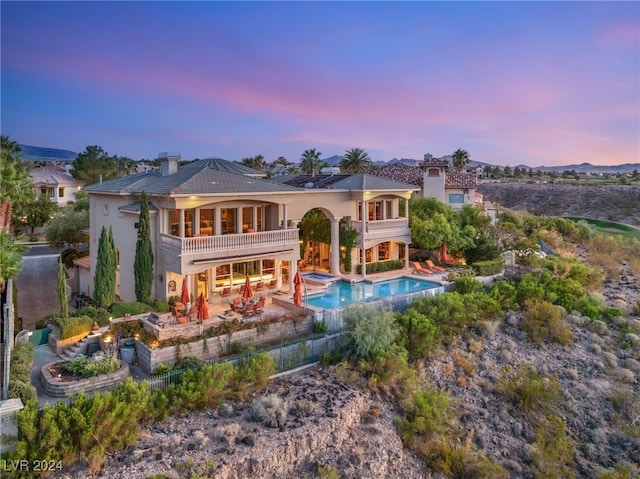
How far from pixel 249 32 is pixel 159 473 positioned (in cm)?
2702

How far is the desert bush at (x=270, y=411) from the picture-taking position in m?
13.9

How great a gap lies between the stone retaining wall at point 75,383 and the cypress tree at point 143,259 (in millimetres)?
6299

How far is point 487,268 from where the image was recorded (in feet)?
93.5

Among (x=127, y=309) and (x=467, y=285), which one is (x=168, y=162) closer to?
(x=127, y=309)

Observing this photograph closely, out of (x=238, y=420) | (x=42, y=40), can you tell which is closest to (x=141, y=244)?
(x=238, y=420)

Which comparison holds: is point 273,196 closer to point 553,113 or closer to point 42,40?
point 42,40

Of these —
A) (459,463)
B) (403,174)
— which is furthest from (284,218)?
(403,174)

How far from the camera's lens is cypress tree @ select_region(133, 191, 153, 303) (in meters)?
21.0

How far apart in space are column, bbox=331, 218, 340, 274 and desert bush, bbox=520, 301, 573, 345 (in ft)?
36.4

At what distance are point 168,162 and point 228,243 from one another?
698 centimetres

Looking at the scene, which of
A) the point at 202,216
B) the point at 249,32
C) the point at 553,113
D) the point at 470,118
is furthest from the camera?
the point at 470,118

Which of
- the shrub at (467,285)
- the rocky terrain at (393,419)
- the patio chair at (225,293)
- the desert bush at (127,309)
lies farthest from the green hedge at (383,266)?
the desert bush at (127,309)

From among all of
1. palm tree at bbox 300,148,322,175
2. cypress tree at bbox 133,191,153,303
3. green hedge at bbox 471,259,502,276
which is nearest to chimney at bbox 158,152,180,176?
cypress tree at bbox 133,191,153,303

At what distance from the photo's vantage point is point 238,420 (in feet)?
46.1
